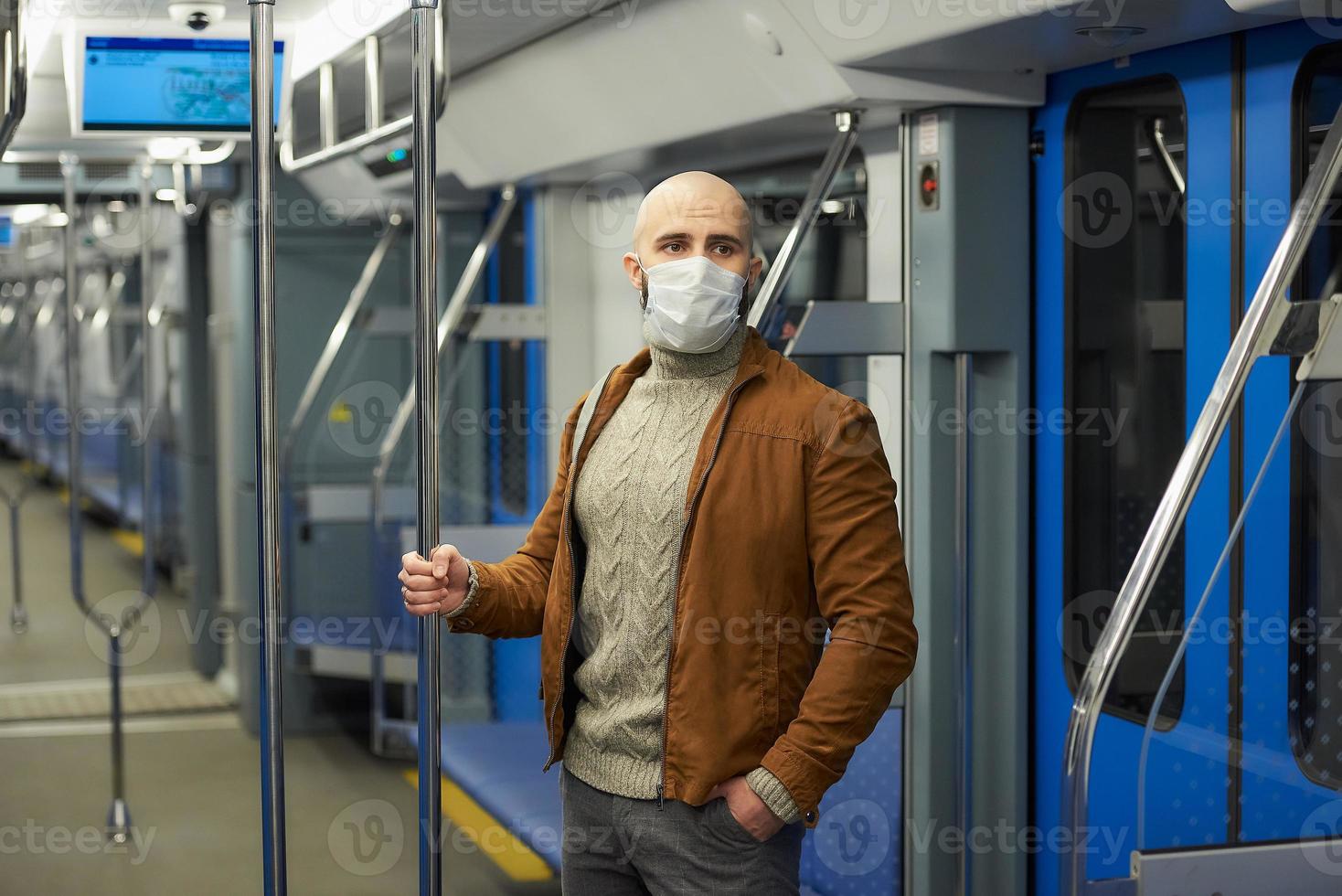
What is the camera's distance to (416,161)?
183 centimetres

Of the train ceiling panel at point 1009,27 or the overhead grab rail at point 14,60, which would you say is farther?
Answer: the train ceiling panel at point 1009,27

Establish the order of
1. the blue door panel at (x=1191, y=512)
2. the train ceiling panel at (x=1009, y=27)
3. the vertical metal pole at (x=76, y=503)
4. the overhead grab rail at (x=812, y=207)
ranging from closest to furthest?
the train ceiling panel at (x=1009, y=27), the blue door panel at (x=1191, y=512), the overhead grab rail at (x=812, y=207), the vertical metal pole at (x=76, y=503)

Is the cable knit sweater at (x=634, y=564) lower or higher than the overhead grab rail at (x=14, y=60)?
lower

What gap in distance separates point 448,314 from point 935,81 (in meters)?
2.40

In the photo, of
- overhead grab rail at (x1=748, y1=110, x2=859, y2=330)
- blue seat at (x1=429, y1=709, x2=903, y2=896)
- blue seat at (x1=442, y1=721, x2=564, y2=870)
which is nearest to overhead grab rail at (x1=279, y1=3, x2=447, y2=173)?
overhead grab rail at (x1=748, y1=110, x2=859, y2=330)

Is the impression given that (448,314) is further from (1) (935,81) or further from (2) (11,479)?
(2) (11,479)

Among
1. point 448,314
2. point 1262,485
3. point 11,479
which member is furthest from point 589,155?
point 11,479

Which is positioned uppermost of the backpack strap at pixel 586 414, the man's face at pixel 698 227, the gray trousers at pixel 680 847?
the man's face at pixel 698 227

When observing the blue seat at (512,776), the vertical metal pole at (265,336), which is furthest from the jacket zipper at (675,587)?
the blue seat at (512,776)

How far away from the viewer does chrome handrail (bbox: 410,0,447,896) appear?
5.88 ft

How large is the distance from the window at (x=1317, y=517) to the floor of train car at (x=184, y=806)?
249 centimetres

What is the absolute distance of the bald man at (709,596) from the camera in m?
1.95

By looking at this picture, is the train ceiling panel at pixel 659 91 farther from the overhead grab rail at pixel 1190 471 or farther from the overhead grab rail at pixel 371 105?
the overhead grab rail at pixel 1190 471

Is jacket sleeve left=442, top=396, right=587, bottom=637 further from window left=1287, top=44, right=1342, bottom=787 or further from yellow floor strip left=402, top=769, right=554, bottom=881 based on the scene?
yellow floor strip left=402, top=769, right=554, bottom=881
